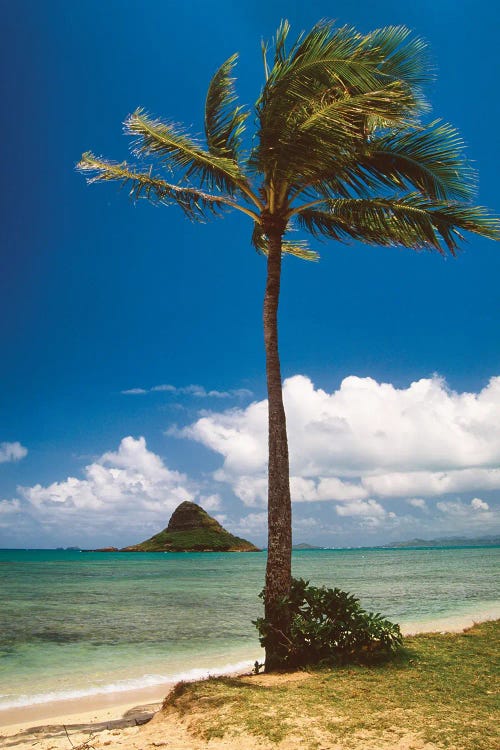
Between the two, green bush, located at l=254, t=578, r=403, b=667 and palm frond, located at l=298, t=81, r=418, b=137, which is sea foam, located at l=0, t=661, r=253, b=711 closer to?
green bush, located at l=254, t=578, r=403, b=667

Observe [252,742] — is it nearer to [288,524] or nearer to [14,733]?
[288,524]

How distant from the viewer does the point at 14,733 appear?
730cm

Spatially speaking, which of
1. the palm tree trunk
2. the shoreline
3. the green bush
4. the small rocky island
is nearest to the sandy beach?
the shoreline

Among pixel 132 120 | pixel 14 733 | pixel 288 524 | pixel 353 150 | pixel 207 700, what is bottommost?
pixel 14 733

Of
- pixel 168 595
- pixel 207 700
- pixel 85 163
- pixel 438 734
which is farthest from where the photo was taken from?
pixel 168 595

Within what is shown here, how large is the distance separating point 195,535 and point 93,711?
135 meters

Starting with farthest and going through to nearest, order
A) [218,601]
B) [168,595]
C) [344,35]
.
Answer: [168,595]
[218,601]
[344,35]

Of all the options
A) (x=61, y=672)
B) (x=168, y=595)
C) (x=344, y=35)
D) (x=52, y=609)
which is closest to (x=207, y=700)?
(x=61, y=672)

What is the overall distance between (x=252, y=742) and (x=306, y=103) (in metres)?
8.35

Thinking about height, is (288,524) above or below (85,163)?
below

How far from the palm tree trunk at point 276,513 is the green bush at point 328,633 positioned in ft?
0.31

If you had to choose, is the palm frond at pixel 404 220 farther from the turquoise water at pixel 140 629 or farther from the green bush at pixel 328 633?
the turquoise water at pixel 140 629

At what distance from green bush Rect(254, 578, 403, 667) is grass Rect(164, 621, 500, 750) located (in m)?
0.29

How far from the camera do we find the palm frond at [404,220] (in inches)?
351
